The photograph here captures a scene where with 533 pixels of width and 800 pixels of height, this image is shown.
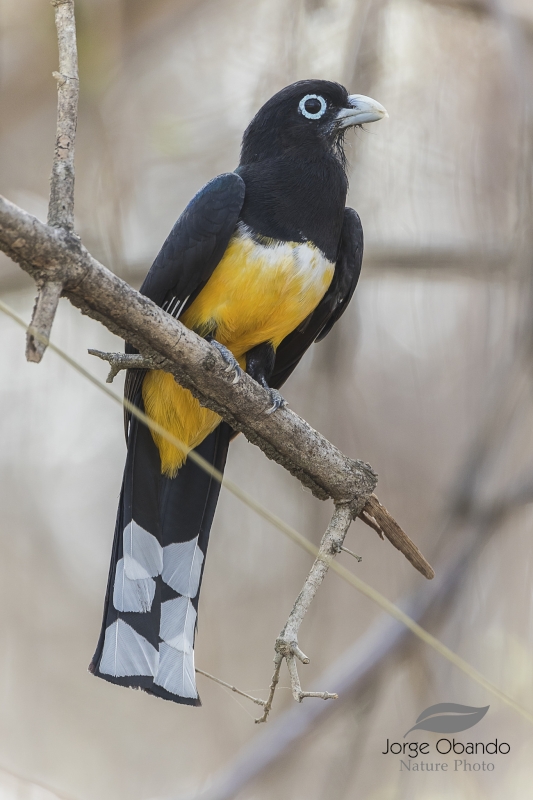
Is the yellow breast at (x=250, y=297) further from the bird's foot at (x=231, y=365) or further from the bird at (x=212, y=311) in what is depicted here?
the bird's foot at (x=231, y=365)

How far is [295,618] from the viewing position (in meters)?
2.27

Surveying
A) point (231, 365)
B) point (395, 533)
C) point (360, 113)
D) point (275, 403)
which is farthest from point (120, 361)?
point (360, 113)

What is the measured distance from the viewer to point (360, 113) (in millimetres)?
3559

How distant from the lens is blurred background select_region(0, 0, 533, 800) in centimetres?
393

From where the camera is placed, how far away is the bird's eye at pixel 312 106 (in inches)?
139

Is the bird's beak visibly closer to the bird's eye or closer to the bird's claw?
the bird's eye

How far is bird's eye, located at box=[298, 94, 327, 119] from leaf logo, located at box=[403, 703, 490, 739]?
294cm

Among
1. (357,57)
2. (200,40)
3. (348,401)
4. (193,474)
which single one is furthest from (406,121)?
(193,474)

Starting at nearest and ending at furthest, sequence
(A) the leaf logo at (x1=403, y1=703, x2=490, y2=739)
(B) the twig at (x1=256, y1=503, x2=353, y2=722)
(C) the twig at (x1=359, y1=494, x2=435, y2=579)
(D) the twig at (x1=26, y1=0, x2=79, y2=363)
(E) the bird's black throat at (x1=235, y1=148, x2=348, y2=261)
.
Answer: (D) the twig at (x1=26, y1=0, x2=79, y2=363) → (B) the twig at (x1=256, y1=503, x2=353, y2=722) → (C) the twig at (x1=359, y1=494, x2=435, y2=579) → (E) the bird's black throat at (x1=235, y1=148, x2=348, y2=261) → (A) the leaf logo at (x1=403, y1=703, x2=490, y2=739)

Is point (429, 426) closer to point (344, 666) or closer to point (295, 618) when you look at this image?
point (344, 666)

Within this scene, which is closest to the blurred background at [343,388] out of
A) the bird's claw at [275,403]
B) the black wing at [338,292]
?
the black wing at [338,292]

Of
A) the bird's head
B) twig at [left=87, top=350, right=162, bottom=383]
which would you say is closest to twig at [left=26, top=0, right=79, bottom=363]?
twig at [left=87, top=350, right=162, bottom=383]

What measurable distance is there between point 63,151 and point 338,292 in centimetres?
185

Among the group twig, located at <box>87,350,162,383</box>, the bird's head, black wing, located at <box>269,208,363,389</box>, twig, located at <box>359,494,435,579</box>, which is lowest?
twig, located at <box>87,350,162,383</box>
